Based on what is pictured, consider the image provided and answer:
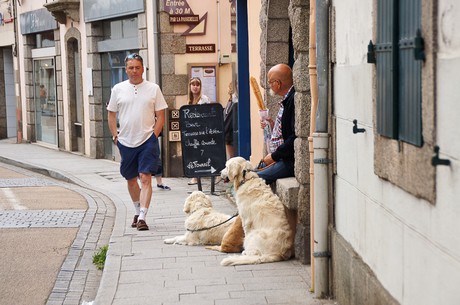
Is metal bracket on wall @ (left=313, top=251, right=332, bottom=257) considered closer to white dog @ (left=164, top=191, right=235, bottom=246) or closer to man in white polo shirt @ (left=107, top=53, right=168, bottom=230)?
Answer: white dog @ (left=164, top=191, right=235, bottom=246)

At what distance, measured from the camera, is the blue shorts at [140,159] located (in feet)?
33.0

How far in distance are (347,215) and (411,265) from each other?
69.1 inches

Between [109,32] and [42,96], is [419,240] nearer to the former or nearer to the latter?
[109,32]

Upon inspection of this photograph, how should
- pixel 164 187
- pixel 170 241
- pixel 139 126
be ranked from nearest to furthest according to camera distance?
pixel 170 241, pixel 139 126, pixel 164 187

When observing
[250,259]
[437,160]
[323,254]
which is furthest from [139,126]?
[437,160]

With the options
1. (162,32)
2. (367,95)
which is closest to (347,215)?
(367,95)

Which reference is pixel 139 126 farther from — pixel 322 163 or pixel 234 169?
pixel 322 163

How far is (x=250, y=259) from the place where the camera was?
7.98m

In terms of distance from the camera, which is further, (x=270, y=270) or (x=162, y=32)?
(x=162, y=32)

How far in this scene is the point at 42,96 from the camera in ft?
88.4

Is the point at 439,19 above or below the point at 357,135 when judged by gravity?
above

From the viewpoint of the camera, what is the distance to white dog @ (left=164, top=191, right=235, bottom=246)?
9055 mm

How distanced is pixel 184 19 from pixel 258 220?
356 inches

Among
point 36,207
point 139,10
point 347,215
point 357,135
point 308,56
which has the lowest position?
point 36,207
